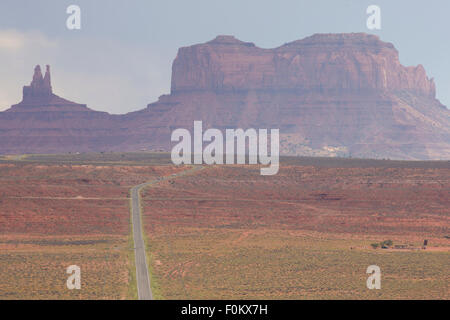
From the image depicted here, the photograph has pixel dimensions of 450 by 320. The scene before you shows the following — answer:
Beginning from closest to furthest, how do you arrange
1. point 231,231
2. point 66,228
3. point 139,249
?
point 139,249, point 66,228, point 231,231

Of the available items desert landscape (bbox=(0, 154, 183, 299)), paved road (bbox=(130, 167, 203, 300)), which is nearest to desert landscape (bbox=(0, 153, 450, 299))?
desert landscape (bbox=(0, 154, 183, 299))

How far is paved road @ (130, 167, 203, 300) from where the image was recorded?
53562 mm

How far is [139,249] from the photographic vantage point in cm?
7200

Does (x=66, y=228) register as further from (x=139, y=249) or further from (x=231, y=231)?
(x=231, y=231)

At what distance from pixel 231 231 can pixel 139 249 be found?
1764cm

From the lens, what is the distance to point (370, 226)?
93812mm

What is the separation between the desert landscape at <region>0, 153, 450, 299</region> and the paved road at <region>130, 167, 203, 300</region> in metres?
0.73

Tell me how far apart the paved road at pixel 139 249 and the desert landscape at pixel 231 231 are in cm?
73

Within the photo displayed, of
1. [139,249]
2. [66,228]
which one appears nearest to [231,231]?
[139,249]

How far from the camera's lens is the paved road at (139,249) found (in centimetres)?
5356

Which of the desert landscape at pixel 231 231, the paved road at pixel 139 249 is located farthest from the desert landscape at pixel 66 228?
the paved road at pixel 139 249
